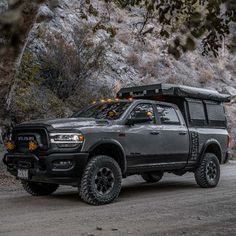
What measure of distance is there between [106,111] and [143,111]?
75cm

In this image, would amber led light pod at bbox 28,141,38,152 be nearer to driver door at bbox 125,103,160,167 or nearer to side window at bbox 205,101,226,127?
driver door at bbox 125,103,160,167

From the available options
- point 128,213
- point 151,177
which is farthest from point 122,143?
point 151,177

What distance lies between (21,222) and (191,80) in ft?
73.6

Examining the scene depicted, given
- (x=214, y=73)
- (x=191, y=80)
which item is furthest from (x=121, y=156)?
(x=214, y=73)

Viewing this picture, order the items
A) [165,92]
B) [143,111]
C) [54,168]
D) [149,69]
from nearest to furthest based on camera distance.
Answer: [54,168]
[143,111]
[165,92]
[149,69]

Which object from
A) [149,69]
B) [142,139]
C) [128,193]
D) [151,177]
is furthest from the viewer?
[149,69]

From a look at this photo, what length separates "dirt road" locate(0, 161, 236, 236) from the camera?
6112 millimetres

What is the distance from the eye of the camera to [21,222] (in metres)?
6.52

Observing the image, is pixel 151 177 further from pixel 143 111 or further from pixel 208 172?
pixel 143 111

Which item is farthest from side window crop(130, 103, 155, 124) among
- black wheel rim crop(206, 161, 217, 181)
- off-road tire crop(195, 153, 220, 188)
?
black wheel rim crop(206, 161, 217, 181)

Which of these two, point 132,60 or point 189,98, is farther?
point 132,60

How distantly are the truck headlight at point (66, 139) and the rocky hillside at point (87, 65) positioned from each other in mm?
1979

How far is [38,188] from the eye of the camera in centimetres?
899

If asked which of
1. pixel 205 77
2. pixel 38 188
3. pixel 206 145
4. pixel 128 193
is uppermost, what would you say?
pixel 205 77
